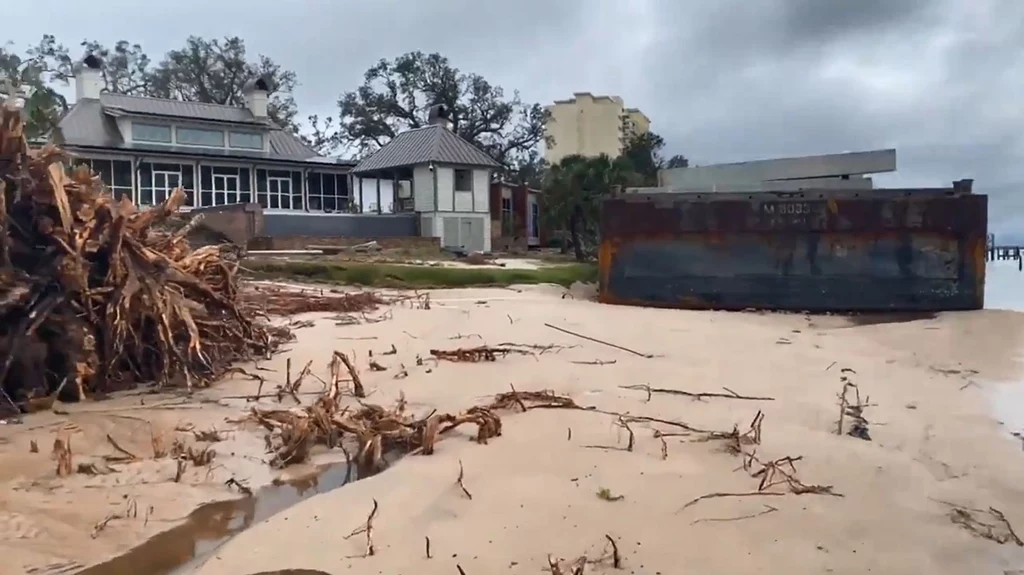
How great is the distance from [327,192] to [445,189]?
20.3 feet

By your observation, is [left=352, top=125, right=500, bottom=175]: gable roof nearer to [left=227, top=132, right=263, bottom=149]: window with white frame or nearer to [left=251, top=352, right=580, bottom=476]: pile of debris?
[left=227, top=132, right=263, bottom=149]: window with white frame

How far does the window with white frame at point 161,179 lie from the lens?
30547 millimetres

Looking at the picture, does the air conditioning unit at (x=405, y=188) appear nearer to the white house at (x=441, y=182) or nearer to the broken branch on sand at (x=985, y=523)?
the white house at (x=441, y=182)

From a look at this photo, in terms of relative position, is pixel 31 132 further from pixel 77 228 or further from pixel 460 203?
pixel 460 203

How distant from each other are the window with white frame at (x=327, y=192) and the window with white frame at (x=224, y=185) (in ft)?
9.14

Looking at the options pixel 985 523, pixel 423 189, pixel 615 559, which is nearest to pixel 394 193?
pixel 423 189

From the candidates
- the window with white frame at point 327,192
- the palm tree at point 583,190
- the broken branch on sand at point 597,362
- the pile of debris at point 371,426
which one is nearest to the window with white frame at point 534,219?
the window with white frame at point 327,192

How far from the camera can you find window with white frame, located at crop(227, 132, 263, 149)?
110ft

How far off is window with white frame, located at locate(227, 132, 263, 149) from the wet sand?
88.8 ft

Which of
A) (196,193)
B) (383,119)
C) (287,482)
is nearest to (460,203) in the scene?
(196,193)

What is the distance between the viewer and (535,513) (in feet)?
13.3

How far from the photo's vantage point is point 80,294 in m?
6.55

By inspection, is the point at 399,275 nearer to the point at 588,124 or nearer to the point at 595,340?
the point at 595,340

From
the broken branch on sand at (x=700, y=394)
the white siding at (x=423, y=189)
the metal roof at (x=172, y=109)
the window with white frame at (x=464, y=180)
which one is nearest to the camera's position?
the broken branch on sand at (x=700, y=394)
